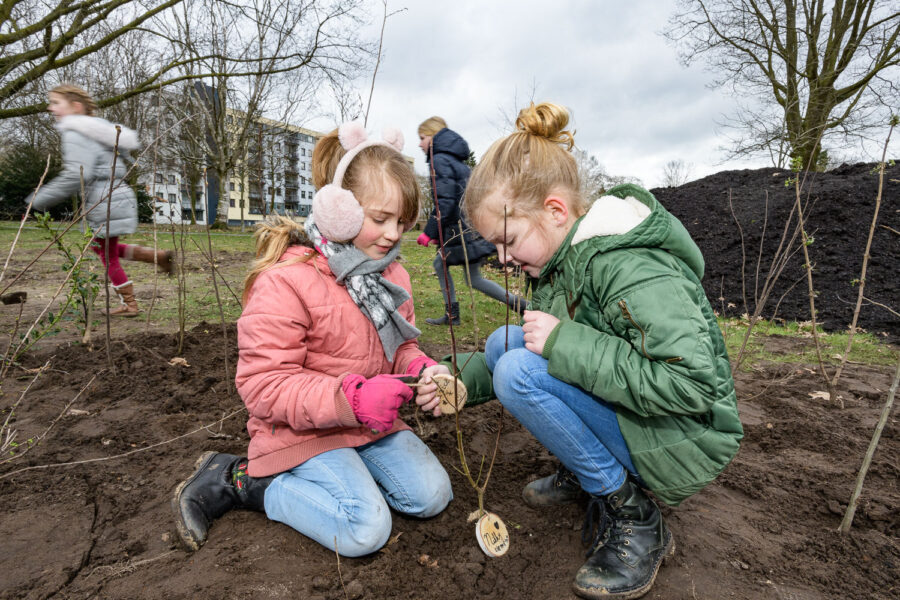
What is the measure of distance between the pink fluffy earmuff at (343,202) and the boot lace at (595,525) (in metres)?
1.28

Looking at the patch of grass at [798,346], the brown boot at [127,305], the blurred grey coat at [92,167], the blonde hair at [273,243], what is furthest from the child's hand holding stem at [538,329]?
the brown boot at [127,305]

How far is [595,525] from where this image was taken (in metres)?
1.81

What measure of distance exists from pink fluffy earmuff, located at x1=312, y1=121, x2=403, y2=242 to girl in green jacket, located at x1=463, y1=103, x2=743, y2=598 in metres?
0.43

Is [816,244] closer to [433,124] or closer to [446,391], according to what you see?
[433,124]

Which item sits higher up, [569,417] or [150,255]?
[150,255]

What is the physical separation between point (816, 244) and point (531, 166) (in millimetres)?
7826

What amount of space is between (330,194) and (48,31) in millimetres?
8997

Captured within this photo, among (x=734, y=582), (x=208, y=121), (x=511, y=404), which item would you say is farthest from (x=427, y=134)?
(x=208, y=121)

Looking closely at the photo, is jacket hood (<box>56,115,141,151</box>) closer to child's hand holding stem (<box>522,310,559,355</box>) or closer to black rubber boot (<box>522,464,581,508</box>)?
child's hand holding stem (<box>522,310,559,355</box>)

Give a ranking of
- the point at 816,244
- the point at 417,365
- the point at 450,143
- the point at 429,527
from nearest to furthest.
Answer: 1. the point at 429,527
2. the point at 417,365
3. the point at 450,143
4. the point at 816,244

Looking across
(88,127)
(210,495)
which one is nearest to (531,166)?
(210,495)

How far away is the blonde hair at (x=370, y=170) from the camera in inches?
76.0

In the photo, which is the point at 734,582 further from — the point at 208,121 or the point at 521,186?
the point at 208,121

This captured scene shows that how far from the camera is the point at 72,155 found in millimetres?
4004
